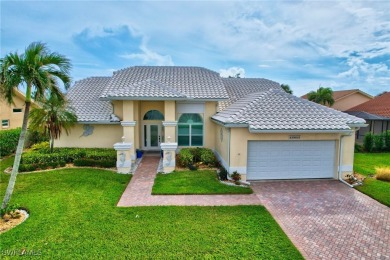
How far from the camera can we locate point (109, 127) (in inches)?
683

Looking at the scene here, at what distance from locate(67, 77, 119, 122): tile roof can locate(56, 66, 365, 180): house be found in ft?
0.23

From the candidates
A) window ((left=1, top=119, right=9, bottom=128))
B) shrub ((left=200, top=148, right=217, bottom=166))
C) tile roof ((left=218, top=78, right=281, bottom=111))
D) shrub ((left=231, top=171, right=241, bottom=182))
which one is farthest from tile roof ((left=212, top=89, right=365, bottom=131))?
window ((left=1, top=119, right=9, bottom=128))

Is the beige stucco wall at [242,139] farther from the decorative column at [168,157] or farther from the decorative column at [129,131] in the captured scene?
the decorative column at [129,131]

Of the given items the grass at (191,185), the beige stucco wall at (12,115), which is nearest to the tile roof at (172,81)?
the grass at (191,185)

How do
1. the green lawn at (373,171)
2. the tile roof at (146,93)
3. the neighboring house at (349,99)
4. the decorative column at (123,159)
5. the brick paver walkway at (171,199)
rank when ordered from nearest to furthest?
1. the brick paver walkway at (171,199)
2. the green lawn at (373,171)
3. the decorative column at (123,159)
4. the tile roof at (146,93)
5. the neighboring house at (349,99)

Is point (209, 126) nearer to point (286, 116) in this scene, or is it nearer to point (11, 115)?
point (286, 116)

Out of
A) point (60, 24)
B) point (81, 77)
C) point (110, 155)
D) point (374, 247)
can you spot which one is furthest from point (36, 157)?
point (374, 247)

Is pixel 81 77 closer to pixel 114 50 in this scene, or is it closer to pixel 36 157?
pixel 114 50

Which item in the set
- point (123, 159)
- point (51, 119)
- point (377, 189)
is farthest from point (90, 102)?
point (377, 189)

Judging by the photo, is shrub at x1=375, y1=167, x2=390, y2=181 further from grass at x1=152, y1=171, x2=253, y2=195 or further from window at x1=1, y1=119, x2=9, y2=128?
window at x1=1, y1=119, x2=9, y2=128

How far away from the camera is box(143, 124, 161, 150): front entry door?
1870cm

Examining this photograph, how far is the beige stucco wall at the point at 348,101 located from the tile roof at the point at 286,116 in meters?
28.4

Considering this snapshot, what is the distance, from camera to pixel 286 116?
42.8 ft

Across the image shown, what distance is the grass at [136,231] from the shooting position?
21.1 feet
